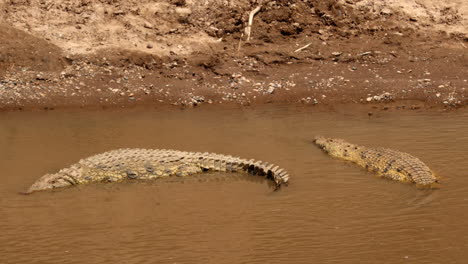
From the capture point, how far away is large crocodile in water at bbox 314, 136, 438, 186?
25.3 feet

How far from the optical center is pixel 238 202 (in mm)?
7352

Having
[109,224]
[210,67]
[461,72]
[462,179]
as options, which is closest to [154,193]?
[109,224]

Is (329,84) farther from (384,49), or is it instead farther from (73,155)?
(73,155)

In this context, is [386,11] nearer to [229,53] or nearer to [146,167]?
[229,53]

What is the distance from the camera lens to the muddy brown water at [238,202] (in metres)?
6.17

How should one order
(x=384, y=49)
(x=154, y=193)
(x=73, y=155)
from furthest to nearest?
(x=384, y=49) < (x=73, y=155) < (x=154, y=193)

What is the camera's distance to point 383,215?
6.90 meters

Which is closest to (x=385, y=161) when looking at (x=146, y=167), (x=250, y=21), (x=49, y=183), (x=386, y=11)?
(x=146, y=167)

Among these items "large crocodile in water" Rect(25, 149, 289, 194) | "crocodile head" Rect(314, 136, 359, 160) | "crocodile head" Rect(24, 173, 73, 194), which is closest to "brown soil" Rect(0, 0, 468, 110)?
"crocodile head" Rect(314, 136, 359, 160)

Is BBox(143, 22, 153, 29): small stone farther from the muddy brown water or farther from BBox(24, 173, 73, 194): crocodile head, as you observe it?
BBox(24, 173, 73, 194): crocodile head

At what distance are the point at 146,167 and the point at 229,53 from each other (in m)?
5.30

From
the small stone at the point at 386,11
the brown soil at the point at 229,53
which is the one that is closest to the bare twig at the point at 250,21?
the brown soil at the point at 229,53

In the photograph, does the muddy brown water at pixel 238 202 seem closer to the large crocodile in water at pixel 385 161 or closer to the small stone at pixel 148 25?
the large crocodile in water at pixel 385 161

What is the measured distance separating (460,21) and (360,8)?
99.0 inches
